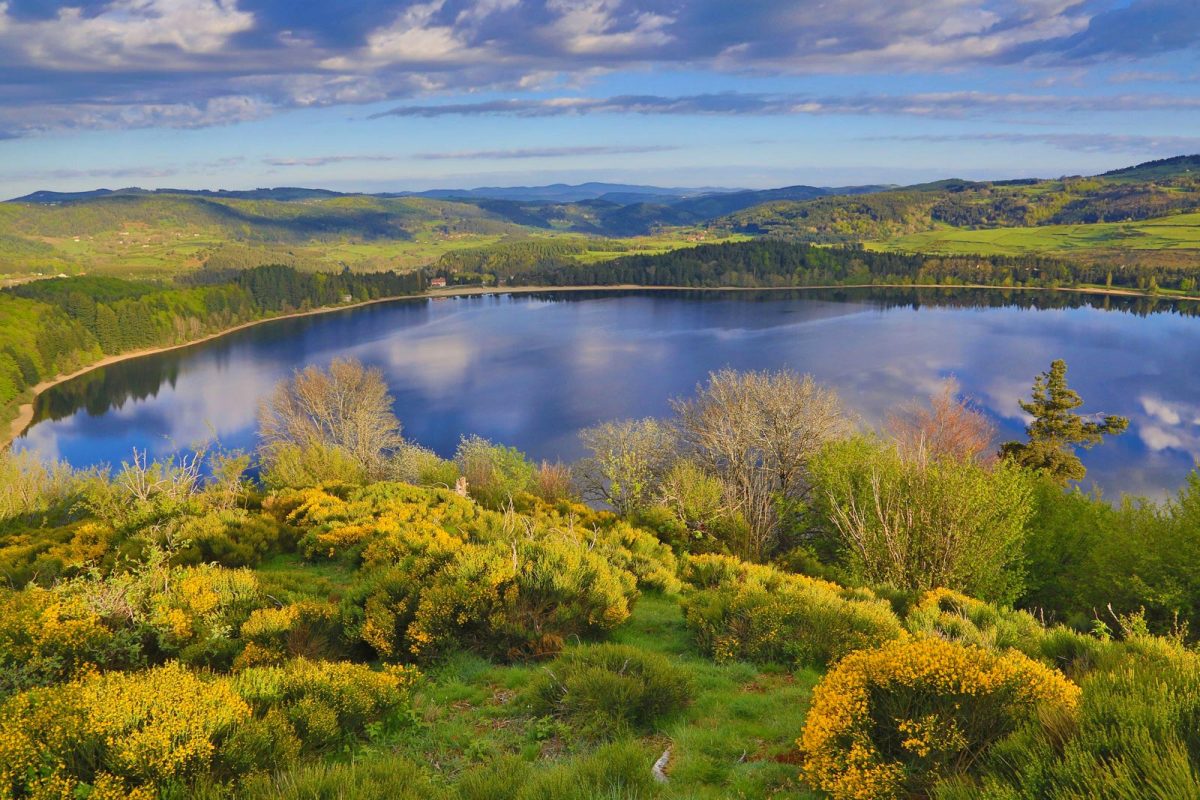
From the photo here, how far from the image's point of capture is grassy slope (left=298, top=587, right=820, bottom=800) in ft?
20.8

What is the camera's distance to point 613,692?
25.5 ft

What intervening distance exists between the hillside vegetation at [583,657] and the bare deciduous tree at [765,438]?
18.3 ft

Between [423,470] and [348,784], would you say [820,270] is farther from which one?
[348,784]

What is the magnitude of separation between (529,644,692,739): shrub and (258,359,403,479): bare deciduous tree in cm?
3903

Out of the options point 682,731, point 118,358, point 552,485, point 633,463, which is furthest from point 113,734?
point 118,358

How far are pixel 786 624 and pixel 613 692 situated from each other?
3.74m

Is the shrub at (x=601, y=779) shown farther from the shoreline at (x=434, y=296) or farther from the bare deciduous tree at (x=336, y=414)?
the shoreline at (x=434, y=296)

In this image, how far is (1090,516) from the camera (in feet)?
74.7

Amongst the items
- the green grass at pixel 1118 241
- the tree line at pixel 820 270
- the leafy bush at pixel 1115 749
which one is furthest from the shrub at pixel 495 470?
the green grass at pixel 1118 241

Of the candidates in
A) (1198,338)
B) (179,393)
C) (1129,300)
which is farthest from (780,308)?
(179,393)

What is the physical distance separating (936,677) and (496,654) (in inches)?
257

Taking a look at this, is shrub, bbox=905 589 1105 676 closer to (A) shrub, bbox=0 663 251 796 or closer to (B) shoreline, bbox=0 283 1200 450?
(A) shrub, bbox=0 663 251 796

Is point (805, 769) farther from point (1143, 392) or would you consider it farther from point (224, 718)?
point (1143, 392)

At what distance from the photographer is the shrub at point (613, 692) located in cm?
757
